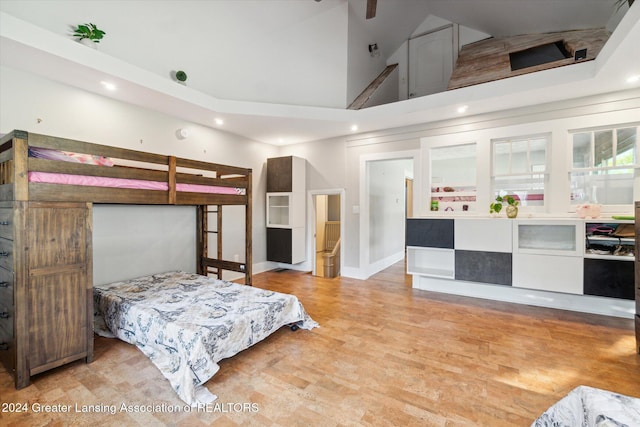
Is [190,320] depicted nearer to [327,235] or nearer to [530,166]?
[530,166]

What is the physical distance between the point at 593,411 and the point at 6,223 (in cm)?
372

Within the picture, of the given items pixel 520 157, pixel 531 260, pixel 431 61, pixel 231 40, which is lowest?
pixel 531 260

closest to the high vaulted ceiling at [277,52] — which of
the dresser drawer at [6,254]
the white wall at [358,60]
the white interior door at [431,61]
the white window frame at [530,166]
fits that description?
the white wall at [358,60]

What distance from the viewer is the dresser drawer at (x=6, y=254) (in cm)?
203

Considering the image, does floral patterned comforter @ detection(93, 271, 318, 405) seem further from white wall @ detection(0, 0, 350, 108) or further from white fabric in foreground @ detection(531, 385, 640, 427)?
white wall @ detection(0, 0, 350, 108)

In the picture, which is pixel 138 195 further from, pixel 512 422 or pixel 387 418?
pixel 512 422

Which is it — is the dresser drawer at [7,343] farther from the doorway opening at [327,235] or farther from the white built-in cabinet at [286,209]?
the doorway opening at [327,235]

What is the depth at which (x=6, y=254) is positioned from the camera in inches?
82.6

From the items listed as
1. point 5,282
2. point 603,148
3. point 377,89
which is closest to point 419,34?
point 377,89

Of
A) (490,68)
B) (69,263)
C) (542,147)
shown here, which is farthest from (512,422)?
(490,68)

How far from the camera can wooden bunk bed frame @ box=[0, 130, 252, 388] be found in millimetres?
1955

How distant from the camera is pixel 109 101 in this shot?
3508 mm

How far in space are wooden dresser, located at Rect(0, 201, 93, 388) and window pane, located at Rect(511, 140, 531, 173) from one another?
17.1ft

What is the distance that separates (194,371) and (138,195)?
5.59 ft
